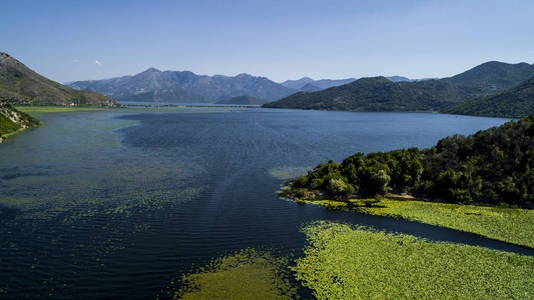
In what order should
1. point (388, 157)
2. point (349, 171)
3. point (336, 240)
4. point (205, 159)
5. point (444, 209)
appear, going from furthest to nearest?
point (205, 159) → point (388, 157) → point (349, 171) → point (444, 209) → point (336, 240)

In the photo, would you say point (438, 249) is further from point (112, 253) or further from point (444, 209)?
point (112, 253)

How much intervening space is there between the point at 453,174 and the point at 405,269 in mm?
28941

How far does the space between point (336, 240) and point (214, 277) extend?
50.2ft

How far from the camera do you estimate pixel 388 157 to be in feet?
190

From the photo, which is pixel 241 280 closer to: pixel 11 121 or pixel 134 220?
pixel 134 220

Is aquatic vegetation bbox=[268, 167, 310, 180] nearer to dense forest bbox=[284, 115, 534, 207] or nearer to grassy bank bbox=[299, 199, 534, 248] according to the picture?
dense forest bbox=[284, 115, 534, 207]

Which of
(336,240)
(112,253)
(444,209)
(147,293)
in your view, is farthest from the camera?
(444,209)

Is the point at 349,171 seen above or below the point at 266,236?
above

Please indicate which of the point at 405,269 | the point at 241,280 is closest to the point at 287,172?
the point at 405,269

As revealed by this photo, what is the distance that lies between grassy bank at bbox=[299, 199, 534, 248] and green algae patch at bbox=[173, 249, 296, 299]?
→ 2031 cm

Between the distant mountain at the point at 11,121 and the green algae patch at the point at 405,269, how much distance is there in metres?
133

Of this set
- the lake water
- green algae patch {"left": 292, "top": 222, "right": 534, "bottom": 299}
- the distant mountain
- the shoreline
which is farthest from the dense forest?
the distant mountain

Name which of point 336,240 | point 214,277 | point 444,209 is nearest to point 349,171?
point 444,209

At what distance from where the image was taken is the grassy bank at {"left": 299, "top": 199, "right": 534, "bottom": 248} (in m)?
35.5
